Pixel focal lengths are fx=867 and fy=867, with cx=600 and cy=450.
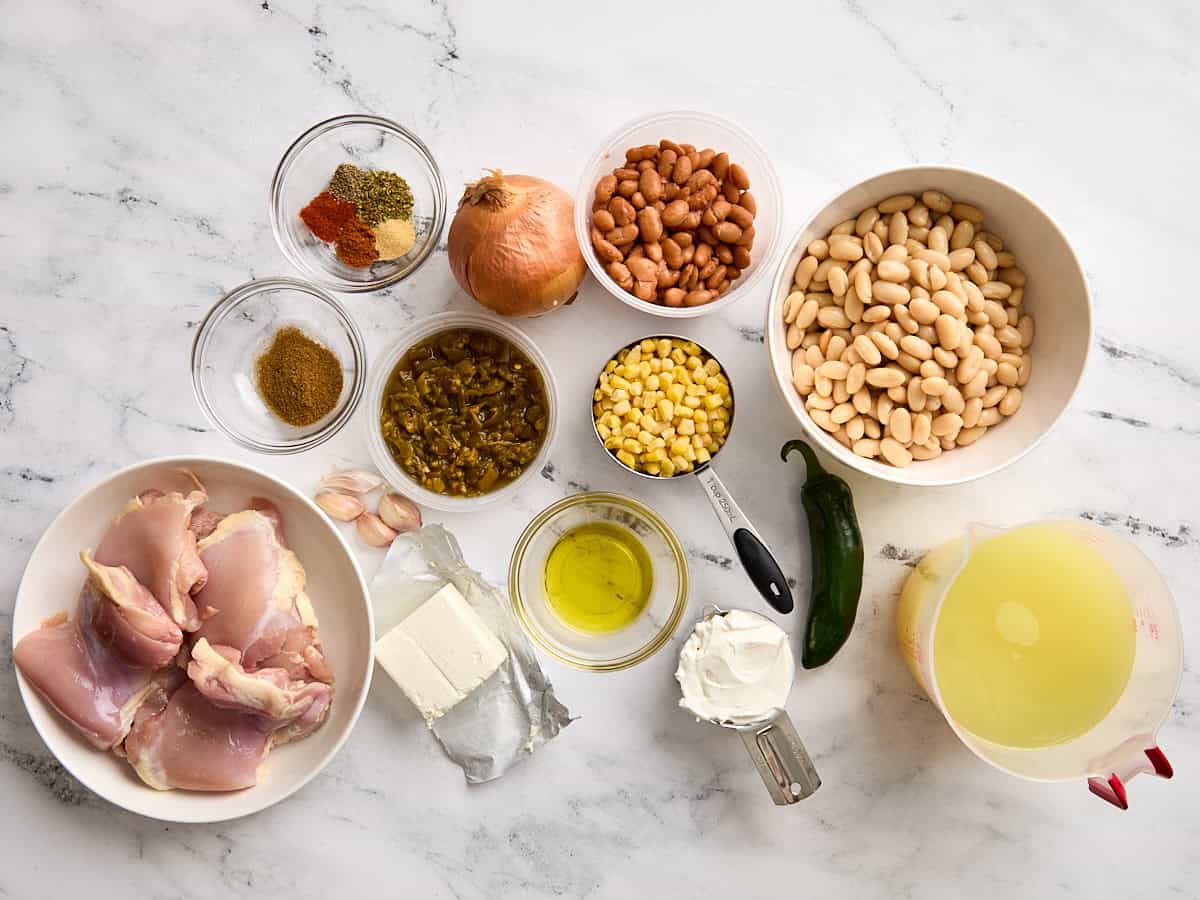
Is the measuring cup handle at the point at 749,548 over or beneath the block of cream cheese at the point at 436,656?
over

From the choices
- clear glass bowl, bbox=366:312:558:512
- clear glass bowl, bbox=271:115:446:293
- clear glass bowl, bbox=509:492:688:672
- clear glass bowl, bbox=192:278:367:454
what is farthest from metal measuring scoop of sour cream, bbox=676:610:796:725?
clear glass bowl, bbox=271:115:446:293

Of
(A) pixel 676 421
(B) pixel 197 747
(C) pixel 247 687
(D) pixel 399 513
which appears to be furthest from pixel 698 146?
(B) pixel 197 747

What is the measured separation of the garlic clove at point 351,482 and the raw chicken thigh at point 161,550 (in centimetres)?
24

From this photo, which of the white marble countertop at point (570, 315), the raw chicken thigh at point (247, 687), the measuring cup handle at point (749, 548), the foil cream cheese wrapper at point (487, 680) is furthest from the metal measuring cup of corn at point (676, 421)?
the raw chicken thigh at point (247, 687)

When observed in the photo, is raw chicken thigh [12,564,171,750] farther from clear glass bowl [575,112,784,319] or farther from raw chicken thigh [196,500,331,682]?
clear glass bowl [575,112,784,319]

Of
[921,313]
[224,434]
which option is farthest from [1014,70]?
[224,434]

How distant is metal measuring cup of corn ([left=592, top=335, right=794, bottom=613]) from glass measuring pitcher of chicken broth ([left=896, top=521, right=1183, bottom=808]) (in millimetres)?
320

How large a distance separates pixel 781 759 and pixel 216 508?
1.16 meters

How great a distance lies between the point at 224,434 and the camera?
170 cm

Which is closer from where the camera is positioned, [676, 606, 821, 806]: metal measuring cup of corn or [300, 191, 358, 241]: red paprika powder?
[676, 606, 821, 806]: metal measuring cup of corn

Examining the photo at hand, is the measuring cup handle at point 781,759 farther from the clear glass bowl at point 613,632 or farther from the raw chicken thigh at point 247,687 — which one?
→ the raw chicken thigh at point 247,687

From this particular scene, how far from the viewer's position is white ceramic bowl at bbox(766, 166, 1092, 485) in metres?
1.49

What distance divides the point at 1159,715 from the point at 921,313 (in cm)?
80

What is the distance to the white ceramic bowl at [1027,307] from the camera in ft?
4.89
